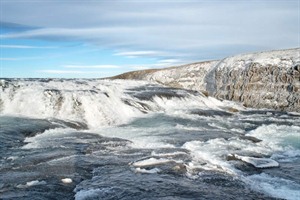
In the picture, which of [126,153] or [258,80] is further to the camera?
[258,80]

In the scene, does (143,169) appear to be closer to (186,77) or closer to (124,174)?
(124,174)

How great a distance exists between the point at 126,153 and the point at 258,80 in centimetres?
2670

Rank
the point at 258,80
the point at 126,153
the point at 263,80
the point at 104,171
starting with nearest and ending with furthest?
the point at 104,171 → the point at 126,153 → the point at 263,80 → the point at 258,80

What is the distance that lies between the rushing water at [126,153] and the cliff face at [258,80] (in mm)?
11156

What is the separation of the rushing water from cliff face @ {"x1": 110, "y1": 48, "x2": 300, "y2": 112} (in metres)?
11.2

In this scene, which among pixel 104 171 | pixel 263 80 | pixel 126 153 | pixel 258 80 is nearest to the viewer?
pixel 104 171

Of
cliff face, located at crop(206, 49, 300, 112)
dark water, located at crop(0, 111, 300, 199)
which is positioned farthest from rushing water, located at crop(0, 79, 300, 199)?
cliff face, located at crop(206, 49, 300, 112)

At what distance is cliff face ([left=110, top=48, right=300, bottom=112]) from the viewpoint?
106 feet

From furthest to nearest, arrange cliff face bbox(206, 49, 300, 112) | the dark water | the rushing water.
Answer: cliff face bbox(206, 49, 300, 112), the rushing water, the dark water

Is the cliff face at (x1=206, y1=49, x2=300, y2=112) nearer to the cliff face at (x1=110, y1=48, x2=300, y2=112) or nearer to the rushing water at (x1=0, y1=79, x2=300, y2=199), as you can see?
the cliff face at (x1=110, y1=48, x2=300, y2=112)

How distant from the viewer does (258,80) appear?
3516 cm

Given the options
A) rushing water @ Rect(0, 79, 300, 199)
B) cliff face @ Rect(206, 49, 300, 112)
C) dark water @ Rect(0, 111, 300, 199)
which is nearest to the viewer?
dark water @ Rect(0, 111, 300, 199)

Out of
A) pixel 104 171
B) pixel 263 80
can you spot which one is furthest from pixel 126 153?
pixel 263 80

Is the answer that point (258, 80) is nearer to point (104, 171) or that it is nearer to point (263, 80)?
point (263, 80)
